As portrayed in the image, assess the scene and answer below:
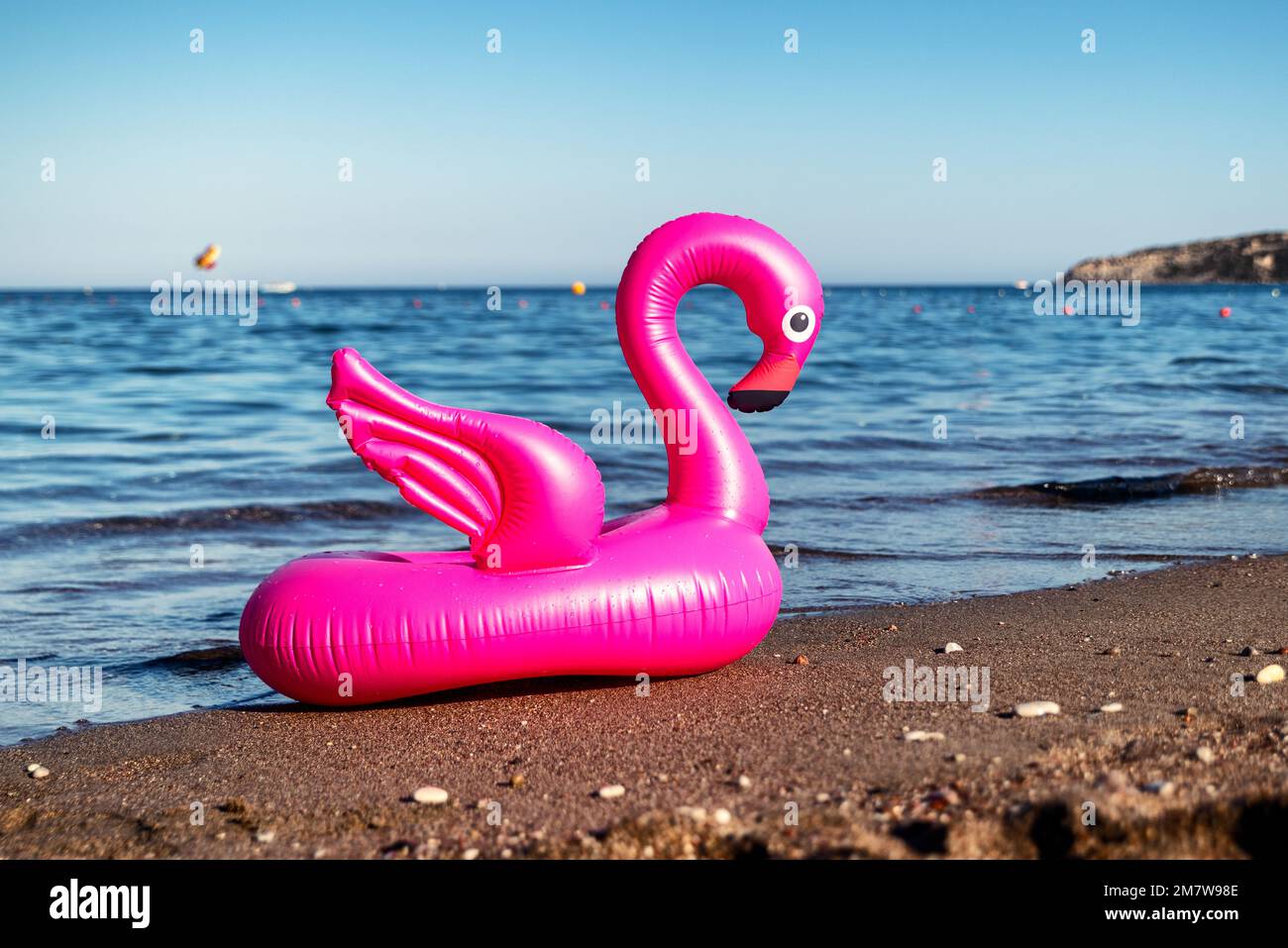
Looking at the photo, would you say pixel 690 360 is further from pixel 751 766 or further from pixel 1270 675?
pixel 1270 675

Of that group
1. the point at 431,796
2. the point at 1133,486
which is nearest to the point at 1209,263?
the point at 1133,486

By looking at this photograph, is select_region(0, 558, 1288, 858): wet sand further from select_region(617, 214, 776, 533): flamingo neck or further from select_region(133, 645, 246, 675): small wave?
select_region(133, 645, 246, 675): small wave

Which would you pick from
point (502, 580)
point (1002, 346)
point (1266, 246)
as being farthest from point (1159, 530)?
point (1266, 246)

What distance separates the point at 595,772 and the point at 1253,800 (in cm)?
190

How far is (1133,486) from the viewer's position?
33.2ft

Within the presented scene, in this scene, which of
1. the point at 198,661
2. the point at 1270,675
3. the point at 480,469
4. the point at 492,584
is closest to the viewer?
the point at 1270,675

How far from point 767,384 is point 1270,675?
2226 mm

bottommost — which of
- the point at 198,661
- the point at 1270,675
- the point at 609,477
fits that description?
the point at 198,661

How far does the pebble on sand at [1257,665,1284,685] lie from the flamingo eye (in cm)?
219

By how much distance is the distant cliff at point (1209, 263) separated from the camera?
9806cm

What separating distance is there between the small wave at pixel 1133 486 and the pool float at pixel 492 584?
5.53 metres
